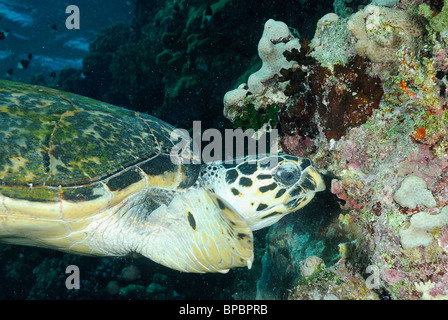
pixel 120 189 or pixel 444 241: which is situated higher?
pixel 120 189

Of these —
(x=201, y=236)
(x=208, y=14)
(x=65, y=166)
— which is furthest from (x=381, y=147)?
(x=208, y=14)

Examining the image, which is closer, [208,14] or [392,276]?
[392,276]

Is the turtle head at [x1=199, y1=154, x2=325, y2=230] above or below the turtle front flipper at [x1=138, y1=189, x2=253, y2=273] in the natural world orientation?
above

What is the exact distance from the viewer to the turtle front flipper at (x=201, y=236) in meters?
1.87

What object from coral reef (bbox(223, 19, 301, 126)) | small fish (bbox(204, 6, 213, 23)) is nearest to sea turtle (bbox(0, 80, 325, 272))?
coral reef (bbox(223, 19, 301, 126))

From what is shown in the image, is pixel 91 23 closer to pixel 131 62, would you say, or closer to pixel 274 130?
pixel 131 62

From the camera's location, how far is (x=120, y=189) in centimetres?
203

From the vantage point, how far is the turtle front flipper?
6.14 ft

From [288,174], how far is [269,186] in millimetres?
184

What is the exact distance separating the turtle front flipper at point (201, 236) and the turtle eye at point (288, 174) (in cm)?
51

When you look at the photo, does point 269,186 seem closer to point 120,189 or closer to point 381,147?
point 381,147

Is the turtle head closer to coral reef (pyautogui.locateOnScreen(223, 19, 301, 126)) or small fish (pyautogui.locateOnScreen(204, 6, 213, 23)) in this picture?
coral reef (pyautogui.locateOnScreen(223, 19, 301, 126))

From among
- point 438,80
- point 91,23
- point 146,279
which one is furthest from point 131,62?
point 91,23
